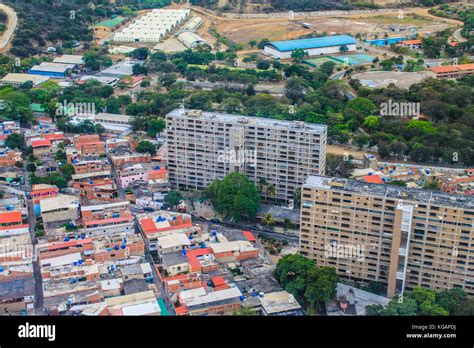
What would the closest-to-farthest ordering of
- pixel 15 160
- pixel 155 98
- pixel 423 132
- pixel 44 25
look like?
1. pixel 15 160
2. pixel 423 132
3. pixel 155 98
4. pixel 44 25

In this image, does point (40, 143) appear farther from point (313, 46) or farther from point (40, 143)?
point (313, 46)

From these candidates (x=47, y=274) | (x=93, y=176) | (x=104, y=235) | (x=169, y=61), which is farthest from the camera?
(x=169, y=61)

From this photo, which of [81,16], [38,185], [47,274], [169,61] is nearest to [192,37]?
[169,61]

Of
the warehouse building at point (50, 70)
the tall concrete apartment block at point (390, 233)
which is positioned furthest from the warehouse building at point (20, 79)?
the tall concrete apartment block at point (390, 233)

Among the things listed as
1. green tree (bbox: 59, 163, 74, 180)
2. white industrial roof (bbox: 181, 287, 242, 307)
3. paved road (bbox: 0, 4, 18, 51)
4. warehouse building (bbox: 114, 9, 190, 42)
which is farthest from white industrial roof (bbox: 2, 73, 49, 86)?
white industrial roof (bbox: 181, 287, 242, 307)

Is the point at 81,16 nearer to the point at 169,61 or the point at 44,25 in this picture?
the point at 44,25

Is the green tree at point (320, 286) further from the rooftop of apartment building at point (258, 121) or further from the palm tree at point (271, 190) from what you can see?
the rooftop of apartment building at point (258, 121)
